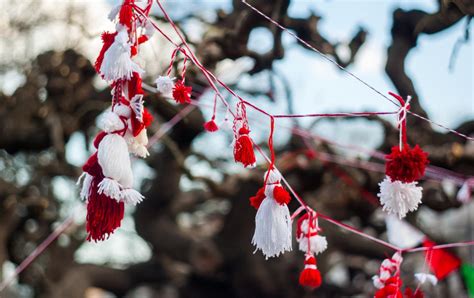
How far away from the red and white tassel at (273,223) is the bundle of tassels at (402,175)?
0.27 metres

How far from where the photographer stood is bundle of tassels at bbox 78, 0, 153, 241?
1.57 metres

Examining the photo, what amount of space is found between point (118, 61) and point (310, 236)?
0.86 metres

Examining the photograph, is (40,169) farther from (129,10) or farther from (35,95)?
(129,10)

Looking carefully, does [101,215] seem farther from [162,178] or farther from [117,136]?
[162,178]

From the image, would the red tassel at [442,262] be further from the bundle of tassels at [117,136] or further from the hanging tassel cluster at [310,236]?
the bundle of tassels at [117,136]

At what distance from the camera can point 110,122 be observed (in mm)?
1601

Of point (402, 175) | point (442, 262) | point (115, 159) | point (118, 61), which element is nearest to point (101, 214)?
point (115, 159)

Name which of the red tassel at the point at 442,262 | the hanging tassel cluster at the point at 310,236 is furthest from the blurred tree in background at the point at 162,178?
the hanging tassel cluster at the point at 310,236

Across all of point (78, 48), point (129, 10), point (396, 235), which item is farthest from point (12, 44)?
point (129, 10)

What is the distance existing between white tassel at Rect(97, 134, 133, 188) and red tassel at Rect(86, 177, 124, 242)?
0.06 meters

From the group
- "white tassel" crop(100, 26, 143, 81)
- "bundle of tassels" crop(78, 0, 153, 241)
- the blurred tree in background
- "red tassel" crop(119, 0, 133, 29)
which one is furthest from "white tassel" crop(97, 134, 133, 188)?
the blurred tree in background

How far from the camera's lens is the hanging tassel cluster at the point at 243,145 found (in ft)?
5.57

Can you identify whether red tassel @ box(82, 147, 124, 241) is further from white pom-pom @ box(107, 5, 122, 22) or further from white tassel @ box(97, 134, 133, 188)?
white pom-pom @ box(107, 5, 122, 22)

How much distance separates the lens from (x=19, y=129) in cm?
444
